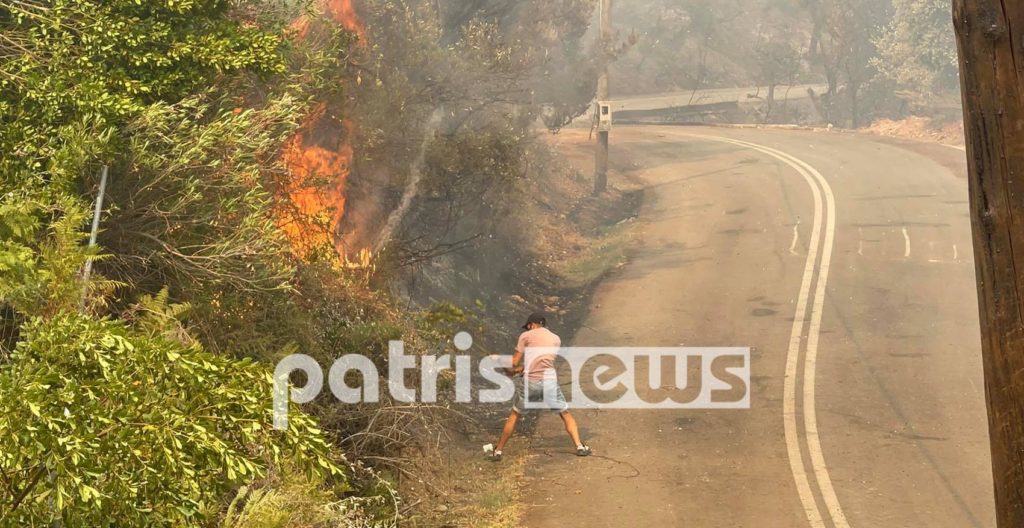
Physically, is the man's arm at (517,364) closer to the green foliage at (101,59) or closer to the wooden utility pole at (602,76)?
the green foliage at (101,59)

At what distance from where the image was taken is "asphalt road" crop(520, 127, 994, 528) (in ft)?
40.2

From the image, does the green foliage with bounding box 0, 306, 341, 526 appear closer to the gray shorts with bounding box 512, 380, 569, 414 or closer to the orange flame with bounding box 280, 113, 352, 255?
the orange flame with bounding box 280, 113, 352, 255

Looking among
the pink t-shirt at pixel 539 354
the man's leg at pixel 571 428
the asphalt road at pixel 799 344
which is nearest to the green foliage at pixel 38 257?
the asphalt road at pixel 799 344

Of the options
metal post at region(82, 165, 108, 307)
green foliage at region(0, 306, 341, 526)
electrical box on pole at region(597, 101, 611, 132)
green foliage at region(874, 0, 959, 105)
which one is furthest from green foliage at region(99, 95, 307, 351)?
green foliage at region(874, 0, 959, 105)

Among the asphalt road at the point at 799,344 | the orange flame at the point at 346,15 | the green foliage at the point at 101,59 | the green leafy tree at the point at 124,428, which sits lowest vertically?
the asphalt road at the point at 799,344

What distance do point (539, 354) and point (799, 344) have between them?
21.7 feet

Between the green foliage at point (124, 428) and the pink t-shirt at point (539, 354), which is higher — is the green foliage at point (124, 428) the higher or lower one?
the higher one

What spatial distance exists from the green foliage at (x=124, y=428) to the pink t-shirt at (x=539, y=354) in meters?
6.55

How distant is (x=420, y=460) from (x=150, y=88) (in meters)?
4.47

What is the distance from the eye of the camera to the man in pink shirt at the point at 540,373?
1361 cm

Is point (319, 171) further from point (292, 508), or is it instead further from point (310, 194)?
point (292, 508)

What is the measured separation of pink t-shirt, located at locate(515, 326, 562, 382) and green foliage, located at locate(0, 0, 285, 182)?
4.25m

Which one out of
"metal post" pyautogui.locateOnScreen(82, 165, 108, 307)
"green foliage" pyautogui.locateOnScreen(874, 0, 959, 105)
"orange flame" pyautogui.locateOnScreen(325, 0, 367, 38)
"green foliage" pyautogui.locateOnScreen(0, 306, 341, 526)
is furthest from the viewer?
"green foliage" pyautogui.locateOnScreen(874, 0, 959, 105)

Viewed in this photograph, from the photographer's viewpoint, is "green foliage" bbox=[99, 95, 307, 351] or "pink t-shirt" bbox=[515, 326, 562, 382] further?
"pink t-shirt" bbox=[515, 326, 562, 382]
